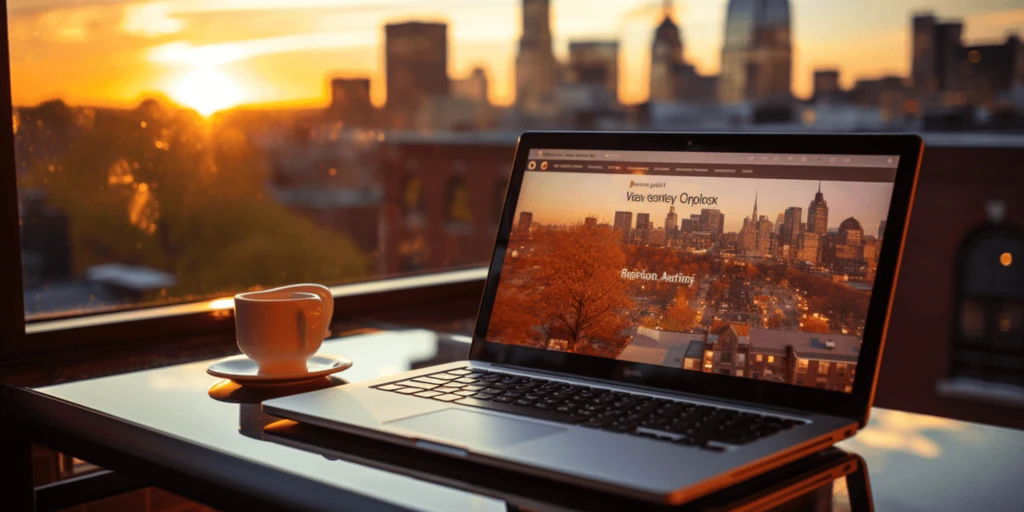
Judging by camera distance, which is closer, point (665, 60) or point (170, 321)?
point (170, 321)


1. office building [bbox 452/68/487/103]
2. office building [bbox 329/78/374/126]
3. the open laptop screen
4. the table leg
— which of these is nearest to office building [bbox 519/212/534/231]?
the open laptop screen

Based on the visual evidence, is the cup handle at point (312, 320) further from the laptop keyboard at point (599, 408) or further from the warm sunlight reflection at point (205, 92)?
the warm sunlight reflection at point (205, 92)

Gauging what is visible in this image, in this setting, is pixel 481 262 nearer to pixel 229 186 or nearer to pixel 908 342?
pixel 229 186

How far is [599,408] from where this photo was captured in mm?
→ 659

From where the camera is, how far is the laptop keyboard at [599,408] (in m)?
0.59

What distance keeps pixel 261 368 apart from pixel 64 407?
17 centimetres

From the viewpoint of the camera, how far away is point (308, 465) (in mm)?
595

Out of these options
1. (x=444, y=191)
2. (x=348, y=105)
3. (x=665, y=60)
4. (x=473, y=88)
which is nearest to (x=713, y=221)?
(x=348, y=105)

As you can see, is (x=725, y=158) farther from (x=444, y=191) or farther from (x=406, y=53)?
(x=444, y=191)

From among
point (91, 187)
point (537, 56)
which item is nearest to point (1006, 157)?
point (537, 56)

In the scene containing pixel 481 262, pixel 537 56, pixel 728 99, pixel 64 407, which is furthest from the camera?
pixel 537 56

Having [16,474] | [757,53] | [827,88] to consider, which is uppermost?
[757,53]

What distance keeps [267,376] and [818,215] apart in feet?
1.70

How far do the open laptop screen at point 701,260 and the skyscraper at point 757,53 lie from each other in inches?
569
